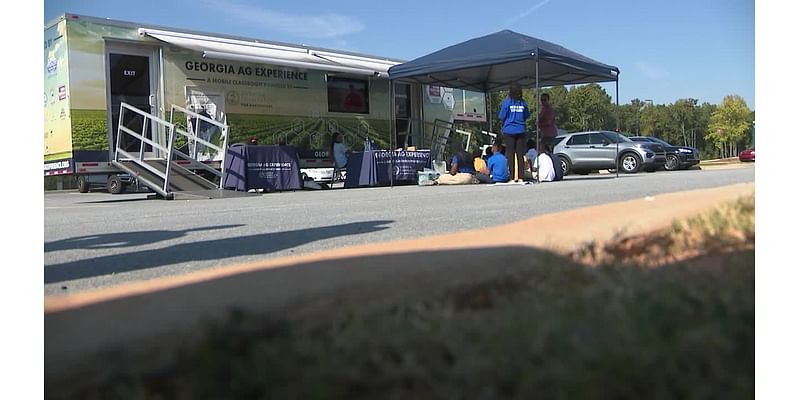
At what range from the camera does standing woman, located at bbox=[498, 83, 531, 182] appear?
346 inches

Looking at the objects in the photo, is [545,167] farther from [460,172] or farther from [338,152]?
[338,152]

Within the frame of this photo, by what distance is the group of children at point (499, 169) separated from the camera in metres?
9.49

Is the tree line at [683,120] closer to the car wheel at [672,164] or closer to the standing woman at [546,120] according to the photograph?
the car wheel at [672,164]

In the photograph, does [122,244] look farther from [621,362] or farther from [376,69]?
[376,69]

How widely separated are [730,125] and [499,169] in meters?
7.59

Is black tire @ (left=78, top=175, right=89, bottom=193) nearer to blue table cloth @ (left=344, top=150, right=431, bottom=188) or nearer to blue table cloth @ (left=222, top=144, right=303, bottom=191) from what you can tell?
blue table cloth @ (left=222, top=144, right=303, bottom=191)

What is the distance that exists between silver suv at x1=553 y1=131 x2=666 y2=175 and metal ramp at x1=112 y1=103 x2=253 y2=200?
4.75 metres

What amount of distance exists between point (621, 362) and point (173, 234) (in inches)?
126

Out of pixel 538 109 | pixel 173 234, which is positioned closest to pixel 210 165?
pixel 538 109

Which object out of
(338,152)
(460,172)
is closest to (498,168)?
(460,172)

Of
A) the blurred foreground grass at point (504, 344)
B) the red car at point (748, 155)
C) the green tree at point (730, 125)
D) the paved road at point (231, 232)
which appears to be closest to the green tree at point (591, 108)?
the paved road at point (231, 232)

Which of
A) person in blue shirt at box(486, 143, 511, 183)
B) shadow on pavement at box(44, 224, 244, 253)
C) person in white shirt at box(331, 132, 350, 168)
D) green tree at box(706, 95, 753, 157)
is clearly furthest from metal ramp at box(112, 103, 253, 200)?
green tree at box(706, 95, 753, 157)

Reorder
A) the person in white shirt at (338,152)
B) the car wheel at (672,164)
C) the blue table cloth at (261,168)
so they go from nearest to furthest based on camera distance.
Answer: the car wheel at (672,164)
the blue table cloth at (261,168)
the person in white shirt at (338,152)

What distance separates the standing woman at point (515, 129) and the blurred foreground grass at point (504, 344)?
7342mm
